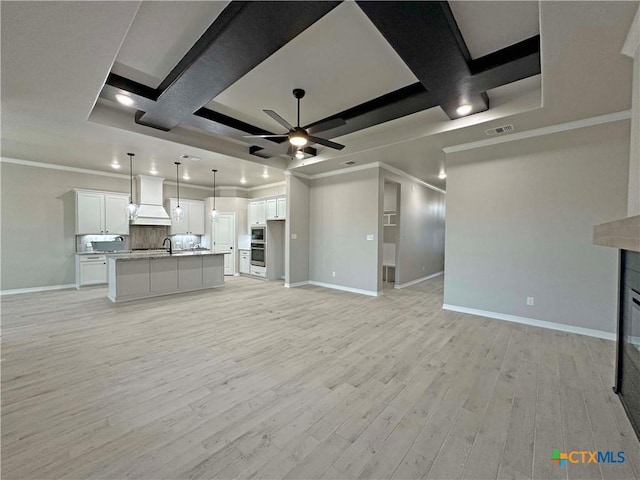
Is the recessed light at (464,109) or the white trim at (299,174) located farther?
the white trim at (299,174)

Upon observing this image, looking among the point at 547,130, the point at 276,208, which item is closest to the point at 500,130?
the point at 547,130

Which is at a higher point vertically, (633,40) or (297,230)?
(633,40)

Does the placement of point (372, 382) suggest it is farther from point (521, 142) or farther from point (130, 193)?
point (130, 193)

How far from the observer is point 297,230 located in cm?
693

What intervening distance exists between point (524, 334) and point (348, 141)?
4.21 metres

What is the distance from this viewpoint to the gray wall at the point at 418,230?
6688 millimetres

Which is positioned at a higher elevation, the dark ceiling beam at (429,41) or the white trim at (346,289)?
the dark ceiling beam at (429,41)

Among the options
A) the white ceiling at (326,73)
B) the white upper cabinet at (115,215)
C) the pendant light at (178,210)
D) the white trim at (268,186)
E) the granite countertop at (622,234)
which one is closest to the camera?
the granite countertop at (622,234)

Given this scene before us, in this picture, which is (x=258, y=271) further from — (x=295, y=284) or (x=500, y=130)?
(x=500, y=130)

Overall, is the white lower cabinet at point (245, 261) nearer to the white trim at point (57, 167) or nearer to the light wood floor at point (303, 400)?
the white trim at point (57, 167)

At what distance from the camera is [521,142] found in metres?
4.05

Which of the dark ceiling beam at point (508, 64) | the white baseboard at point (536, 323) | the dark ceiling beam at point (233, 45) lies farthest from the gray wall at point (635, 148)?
the dark ceiling beam at point (233, 45)

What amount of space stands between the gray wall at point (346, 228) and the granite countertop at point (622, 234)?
3907 mm

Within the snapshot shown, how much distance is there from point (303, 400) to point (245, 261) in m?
6.86
